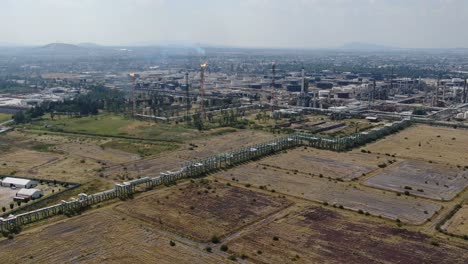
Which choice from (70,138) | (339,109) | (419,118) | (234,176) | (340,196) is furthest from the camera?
(339,109)

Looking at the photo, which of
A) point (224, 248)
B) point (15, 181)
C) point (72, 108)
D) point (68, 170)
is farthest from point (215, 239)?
point (72, 108)

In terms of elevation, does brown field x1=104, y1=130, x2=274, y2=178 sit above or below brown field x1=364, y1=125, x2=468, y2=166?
below

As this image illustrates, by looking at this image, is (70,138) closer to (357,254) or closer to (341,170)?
(341,170)

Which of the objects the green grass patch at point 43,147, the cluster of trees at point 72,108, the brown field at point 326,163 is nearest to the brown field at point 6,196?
the green grass patch at point 43,147

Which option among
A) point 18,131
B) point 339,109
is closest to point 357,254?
point 18,131

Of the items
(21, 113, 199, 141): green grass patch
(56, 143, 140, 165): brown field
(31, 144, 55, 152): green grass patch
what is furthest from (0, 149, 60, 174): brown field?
(21, 113, 199, 141): green grass patch

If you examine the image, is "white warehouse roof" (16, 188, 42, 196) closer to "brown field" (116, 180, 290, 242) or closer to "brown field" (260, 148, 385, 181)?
"brown field" (116, 180, 290, 242)
